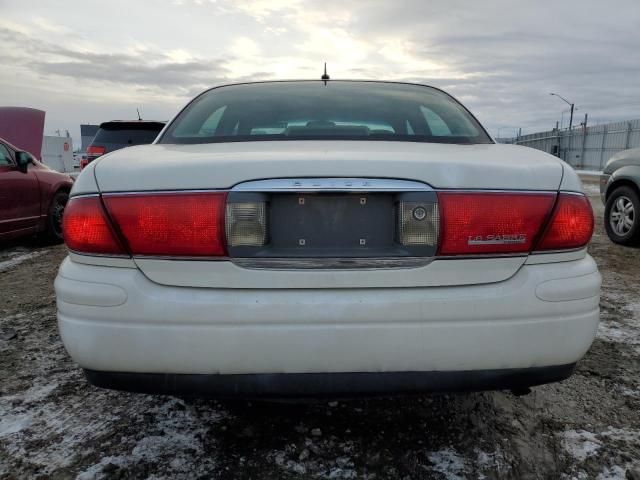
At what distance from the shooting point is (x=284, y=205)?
1.55 meters

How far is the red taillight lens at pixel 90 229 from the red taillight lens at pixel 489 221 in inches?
41.0

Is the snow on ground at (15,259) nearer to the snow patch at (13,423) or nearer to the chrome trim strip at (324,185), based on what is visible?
the snow patch at (13,423)

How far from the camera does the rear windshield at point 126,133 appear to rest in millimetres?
8844

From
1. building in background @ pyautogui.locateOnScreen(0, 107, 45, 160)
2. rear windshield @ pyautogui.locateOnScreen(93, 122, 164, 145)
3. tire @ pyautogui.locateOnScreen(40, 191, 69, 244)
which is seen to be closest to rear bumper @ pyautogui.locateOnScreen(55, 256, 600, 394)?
tire @ pyautogui.locateOnScreen(40, 191, 69, 244)

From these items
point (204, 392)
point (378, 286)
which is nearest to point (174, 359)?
point (204, 392)

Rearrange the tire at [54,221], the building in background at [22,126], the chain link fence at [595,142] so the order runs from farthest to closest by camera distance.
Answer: the chain link fence at [595,142], the building in background at [22,126], the tire at [54,221]

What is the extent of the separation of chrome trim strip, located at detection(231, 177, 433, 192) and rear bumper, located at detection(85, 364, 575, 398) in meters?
0.57

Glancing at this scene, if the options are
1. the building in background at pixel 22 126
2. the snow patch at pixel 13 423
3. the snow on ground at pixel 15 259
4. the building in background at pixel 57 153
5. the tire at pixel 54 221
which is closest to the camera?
the snow patch at pixel 13 423

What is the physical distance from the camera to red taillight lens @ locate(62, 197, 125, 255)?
5.29ft

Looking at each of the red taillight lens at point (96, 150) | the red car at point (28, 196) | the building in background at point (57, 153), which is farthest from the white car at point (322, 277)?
the building in background at point (57, 153)

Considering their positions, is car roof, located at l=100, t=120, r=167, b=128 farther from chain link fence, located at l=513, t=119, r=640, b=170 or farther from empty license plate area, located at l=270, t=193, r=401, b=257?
chain link fence, located at l=513, t=119, r=640, b=170

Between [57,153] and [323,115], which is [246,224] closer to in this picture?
[323,115]

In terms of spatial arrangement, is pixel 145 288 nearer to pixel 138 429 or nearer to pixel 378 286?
pixel 378 286

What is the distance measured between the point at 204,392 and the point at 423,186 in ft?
3.12
